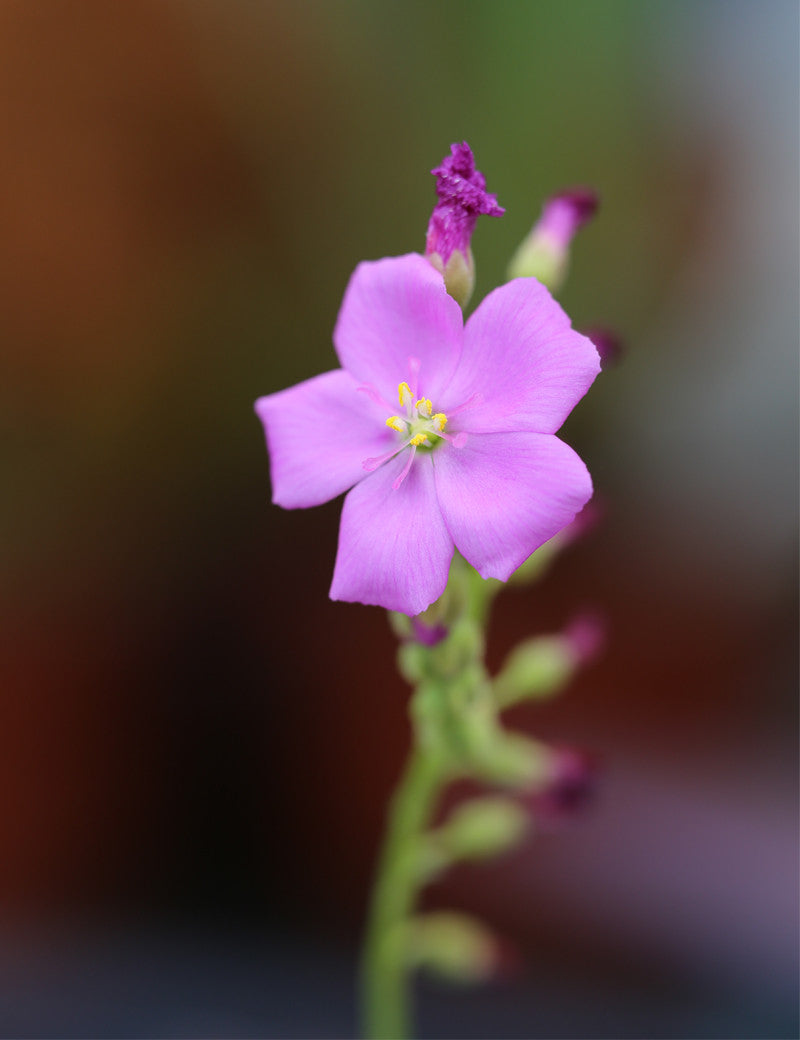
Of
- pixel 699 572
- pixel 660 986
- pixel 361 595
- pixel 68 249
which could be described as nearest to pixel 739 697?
pixel 699 572

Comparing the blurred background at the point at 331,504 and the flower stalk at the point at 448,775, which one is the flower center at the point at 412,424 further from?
the blurred background at the point at 331,504

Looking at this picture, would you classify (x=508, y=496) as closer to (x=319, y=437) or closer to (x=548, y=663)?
(x=319, y=437)

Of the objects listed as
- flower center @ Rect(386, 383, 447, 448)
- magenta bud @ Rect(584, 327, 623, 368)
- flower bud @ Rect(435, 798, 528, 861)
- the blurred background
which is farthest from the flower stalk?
the blurred background

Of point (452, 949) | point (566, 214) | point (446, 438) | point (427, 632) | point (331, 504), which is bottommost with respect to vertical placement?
point (452, 949)

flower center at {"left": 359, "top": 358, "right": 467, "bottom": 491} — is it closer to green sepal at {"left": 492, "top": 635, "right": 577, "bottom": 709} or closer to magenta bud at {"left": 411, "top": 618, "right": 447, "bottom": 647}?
magenta bud at {"left": 411, "top": 618, "right": 447, "bottom": 647}

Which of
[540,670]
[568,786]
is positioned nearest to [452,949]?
[568,786]

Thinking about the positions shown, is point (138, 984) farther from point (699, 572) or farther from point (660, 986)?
point (699, 572)
